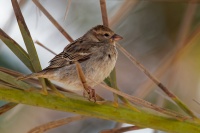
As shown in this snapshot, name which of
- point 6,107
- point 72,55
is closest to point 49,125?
point 6,107

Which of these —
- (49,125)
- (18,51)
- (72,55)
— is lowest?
(49,125)

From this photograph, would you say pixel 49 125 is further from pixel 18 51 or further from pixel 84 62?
pixel 84 62

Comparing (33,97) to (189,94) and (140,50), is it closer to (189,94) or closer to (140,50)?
(189,94)

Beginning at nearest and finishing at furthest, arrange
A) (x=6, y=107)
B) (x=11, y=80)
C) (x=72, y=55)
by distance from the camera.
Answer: (x=11, y=80) → (x=6, y=107) → (x=72, y=55)

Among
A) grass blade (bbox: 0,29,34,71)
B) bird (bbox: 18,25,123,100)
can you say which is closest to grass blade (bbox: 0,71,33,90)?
grass blade (bbox: 0,29,34,71)

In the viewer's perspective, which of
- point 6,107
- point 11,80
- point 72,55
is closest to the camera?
point 11,80

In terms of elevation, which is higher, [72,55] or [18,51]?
[72,55]

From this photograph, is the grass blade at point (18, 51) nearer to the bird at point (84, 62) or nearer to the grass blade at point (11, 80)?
the grass blade at point (11, 80)

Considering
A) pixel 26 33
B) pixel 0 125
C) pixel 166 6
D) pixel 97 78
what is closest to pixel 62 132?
pixel 0 125

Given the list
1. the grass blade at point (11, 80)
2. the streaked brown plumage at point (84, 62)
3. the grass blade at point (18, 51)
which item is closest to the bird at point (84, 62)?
the streaked brown plumage at point (84, 62)
